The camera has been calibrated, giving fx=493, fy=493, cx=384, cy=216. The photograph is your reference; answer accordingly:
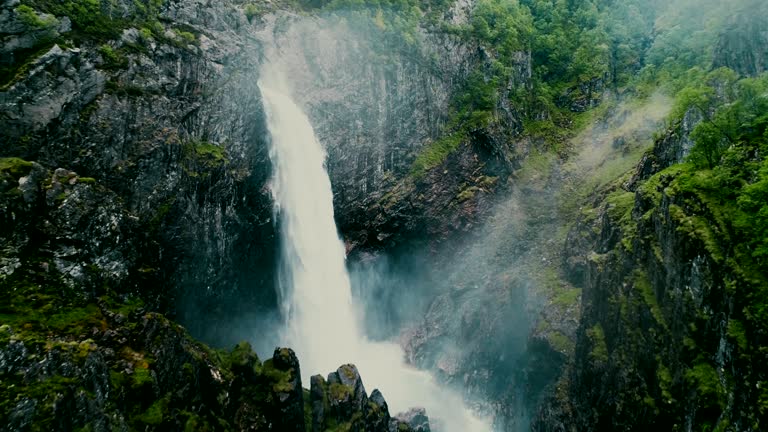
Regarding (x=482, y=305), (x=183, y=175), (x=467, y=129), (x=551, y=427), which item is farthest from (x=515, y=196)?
(x=183, y=175)

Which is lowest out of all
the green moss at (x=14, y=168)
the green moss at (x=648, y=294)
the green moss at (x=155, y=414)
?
the green moss at (x=155, y=414)

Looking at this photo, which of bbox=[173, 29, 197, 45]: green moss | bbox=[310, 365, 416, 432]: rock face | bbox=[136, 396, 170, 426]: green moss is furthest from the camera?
bbox=[173, 29, 197, 45]: green moss

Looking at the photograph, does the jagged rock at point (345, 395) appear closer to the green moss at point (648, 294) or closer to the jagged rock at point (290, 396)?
the jagged rock at point (290, 396)

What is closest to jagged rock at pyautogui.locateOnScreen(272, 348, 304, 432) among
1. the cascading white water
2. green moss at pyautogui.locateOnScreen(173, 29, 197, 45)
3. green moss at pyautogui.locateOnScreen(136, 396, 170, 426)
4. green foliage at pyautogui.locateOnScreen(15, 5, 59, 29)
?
green moss at pyautogui.locateOnScreen(136, 396, 170, 426)

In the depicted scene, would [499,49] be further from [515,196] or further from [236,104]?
[236,104]

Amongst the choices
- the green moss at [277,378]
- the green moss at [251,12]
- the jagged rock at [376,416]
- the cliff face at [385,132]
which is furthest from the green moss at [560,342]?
the green moss at [251,12]

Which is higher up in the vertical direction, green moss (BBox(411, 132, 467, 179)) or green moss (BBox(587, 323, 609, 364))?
green moss (BBox(587, 323, 609, 364))

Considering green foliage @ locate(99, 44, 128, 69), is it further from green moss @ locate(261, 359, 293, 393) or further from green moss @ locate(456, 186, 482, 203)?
green moss @ locate(456, 186, 482, 203)
